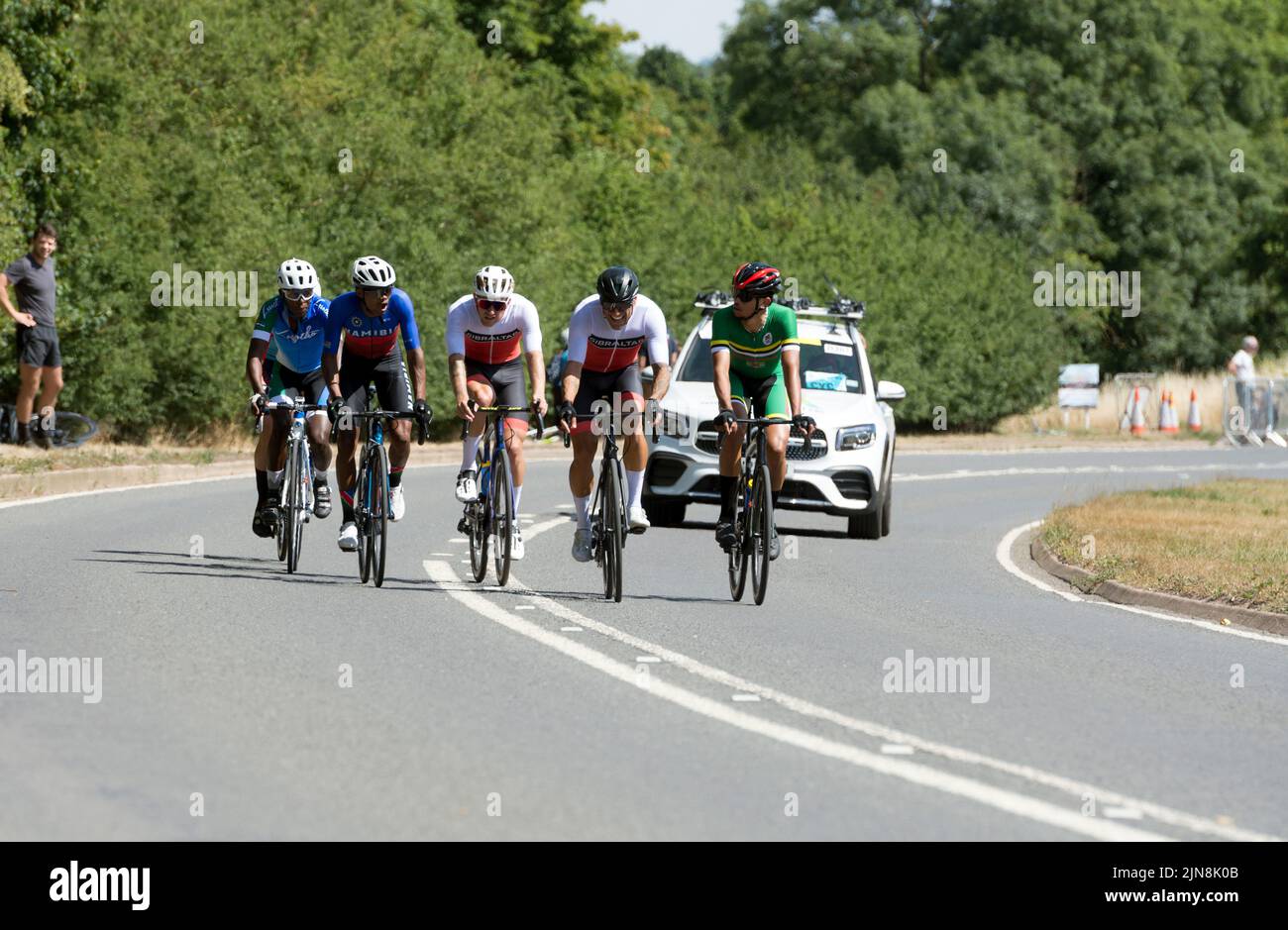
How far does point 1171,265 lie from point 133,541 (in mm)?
56694

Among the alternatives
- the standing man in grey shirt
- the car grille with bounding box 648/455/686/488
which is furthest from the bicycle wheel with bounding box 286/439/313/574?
the standing man in grey shirt

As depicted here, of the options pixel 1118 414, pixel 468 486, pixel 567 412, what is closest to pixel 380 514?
pixel 468 486

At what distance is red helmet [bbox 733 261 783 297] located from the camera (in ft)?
43.1

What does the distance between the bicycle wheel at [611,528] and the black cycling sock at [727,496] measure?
0.76 metres

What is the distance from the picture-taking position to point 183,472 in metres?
24.1

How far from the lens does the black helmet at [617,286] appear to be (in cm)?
1252

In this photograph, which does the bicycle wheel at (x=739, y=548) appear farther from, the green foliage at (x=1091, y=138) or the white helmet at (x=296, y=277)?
the green foliage at (x=1091, y=138)

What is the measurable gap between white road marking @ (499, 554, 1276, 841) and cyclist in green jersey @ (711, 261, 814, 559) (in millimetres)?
1936

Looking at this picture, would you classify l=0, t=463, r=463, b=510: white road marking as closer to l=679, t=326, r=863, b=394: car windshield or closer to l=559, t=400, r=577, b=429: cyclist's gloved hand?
l=679, t=326, r=863, b=394: car windshield

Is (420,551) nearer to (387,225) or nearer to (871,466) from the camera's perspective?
(871,466)

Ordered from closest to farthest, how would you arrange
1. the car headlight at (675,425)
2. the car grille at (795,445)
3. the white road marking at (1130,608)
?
1. the white road marking at (1130,608)
2. the car grille at (795,445)
3. the car headlight at (675,425)

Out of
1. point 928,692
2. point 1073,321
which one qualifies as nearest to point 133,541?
point 928,692

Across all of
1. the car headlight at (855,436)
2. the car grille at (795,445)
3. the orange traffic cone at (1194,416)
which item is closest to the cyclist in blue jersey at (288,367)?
the car grille at (795,445)
